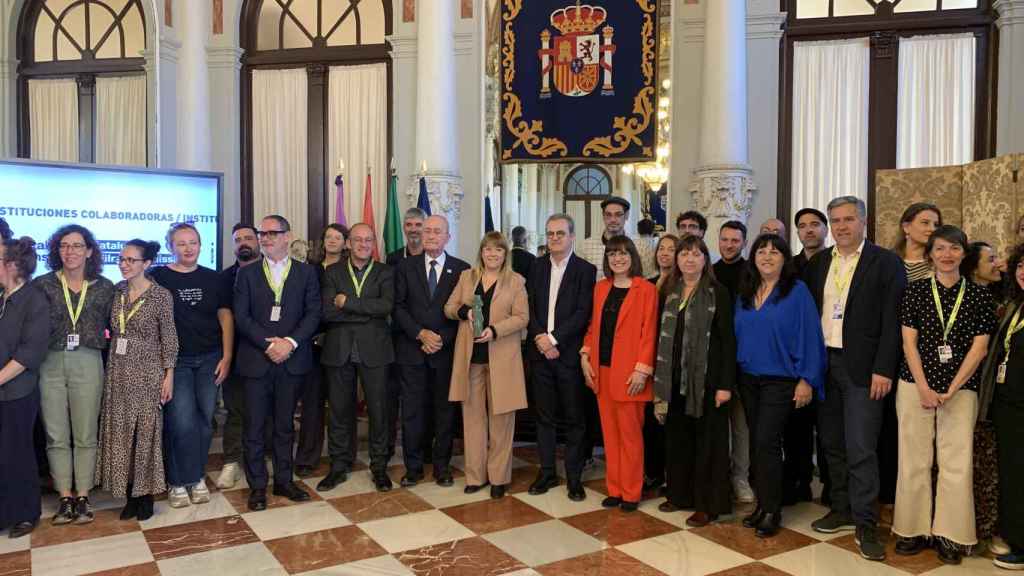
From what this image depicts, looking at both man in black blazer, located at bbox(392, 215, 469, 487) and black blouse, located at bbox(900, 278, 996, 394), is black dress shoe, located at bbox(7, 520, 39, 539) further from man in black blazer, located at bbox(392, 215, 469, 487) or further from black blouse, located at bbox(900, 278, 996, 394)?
black blouse, located at bbox(900, 278, 996, 394)

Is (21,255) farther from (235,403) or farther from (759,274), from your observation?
(759,274)

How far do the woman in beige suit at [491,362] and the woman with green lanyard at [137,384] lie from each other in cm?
139

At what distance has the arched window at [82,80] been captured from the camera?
7.84 m

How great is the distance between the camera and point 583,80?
6.95 metres

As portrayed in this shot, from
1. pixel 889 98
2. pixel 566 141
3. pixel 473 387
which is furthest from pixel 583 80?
pixel 473 387

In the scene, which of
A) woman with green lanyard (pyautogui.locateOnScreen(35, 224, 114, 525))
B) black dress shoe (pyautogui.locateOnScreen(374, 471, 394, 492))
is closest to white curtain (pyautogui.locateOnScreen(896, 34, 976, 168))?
black dress shoe (pyautogui.locateOnScreen(374, 471, 394, 492))

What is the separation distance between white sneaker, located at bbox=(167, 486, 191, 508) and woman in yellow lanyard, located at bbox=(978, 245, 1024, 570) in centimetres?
359

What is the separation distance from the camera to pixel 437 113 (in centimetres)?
682

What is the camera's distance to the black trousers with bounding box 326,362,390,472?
4.09m

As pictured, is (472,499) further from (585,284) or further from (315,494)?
(585,284)

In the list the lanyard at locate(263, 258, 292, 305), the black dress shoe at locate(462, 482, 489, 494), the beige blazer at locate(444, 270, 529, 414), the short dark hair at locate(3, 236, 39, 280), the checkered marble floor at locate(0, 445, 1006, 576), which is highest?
the short dark hair at locate(3, 236, 39, 280)

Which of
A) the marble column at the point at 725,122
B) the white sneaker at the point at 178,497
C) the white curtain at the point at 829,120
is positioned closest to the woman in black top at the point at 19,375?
the white sneaker at the point at 178,497

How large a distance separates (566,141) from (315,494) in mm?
4103

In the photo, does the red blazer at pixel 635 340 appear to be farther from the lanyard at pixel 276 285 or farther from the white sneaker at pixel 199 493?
the white sneaker at pixel 199 493
